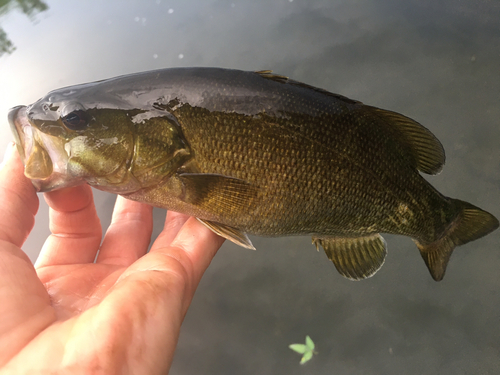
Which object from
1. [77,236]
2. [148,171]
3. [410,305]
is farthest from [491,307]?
[77,236]

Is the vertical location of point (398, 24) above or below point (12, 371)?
below

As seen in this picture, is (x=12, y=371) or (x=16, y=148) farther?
(x=16, y=148)

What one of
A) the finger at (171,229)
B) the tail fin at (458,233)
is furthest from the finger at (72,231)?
the tail fin at (458,233)

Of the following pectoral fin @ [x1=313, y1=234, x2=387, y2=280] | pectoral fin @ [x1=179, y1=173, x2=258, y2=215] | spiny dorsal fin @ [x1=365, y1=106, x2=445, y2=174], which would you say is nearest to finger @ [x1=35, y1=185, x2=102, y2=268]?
pectoral fin @ [x1=179, y1=173, x2=258, y2=215]

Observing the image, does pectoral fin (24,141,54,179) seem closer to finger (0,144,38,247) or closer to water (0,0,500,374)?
finger (0,144,38,247)

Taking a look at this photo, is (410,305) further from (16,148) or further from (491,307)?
(16,148)

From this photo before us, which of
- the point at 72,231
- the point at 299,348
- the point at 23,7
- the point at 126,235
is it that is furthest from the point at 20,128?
the point at 23,7
